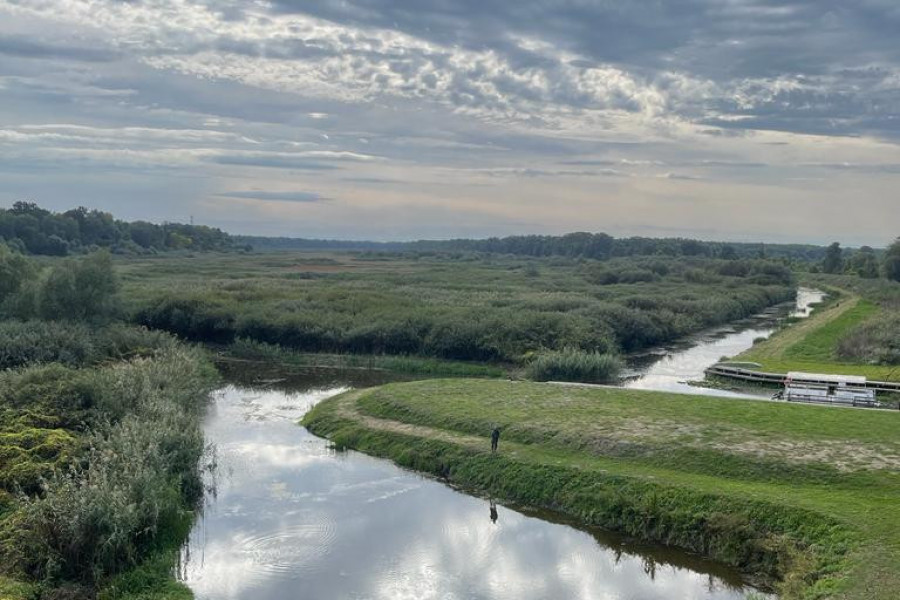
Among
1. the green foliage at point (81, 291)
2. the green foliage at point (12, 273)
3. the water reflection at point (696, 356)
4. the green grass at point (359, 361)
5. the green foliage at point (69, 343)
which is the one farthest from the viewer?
the green grass at point (359, 361)

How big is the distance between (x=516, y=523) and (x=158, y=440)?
39.3ft

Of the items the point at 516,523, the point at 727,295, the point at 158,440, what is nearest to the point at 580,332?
the point at 516,523

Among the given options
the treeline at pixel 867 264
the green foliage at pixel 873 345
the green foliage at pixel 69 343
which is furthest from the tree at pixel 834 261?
the green foliage at pixel 69 343

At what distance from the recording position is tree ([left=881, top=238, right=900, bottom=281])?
383 ft

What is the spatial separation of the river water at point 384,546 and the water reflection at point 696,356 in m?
20.3

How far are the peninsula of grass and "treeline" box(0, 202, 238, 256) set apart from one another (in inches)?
4052

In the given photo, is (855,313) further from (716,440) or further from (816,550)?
(816,550)

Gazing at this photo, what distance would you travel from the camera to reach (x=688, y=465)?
86.0 feet

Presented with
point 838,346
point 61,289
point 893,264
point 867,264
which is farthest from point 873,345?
point 867,264

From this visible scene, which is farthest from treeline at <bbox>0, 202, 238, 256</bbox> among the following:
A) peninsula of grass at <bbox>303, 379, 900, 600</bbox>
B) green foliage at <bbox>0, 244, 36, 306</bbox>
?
peninsula of grass at <bbox>303, 379, 900, 600</bbox>

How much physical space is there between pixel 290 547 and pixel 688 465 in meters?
13.3

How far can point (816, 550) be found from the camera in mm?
20047

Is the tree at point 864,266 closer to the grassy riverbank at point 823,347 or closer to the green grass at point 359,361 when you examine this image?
the grassy riverbank at point 823,347

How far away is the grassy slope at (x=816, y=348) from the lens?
46.4m
